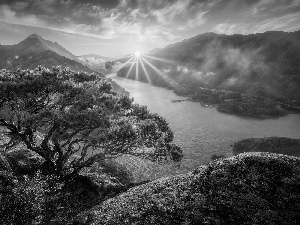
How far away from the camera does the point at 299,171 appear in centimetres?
1296

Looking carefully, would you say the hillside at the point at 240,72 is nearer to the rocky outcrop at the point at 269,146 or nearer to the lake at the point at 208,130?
the lake at the point at 208,130

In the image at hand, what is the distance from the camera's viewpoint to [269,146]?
35312 millimetres

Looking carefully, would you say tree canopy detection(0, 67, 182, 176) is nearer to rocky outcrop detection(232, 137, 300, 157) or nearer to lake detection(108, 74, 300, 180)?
lake detection(108, 74, 300, 180)

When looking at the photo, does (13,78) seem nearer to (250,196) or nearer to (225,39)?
(250,196)

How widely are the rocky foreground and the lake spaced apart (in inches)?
549

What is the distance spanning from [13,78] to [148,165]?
1985 cm

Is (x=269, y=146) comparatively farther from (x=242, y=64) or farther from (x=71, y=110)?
(x=242, y=64)

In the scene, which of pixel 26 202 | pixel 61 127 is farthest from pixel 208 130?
pixel 26 202

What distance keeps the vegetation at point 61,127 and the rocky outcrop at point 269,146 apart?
2058cm

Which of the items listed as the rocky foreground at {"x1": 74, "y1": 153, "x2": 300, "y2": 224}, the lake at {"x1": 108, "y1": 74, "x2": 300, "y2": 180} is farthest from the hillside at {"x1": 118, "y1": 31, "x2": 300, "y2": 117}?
the rocky foreground at {"x1": 74, "y1": 153, "x2": 300, "y2": 224}

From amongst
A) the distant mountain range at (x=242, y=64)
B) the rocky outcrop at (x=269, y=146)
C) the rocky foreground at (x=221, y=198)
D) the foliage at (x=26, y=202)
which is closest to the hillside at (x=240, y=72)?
the distant mountain range at (x=242, y=64)

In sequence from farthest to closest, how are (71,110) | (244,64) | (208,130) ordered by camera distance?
(244,64), (208,130), (71,110)

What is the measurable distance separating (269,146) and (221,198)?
92.2 ft

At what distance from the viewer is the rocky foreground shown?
36.5ft
